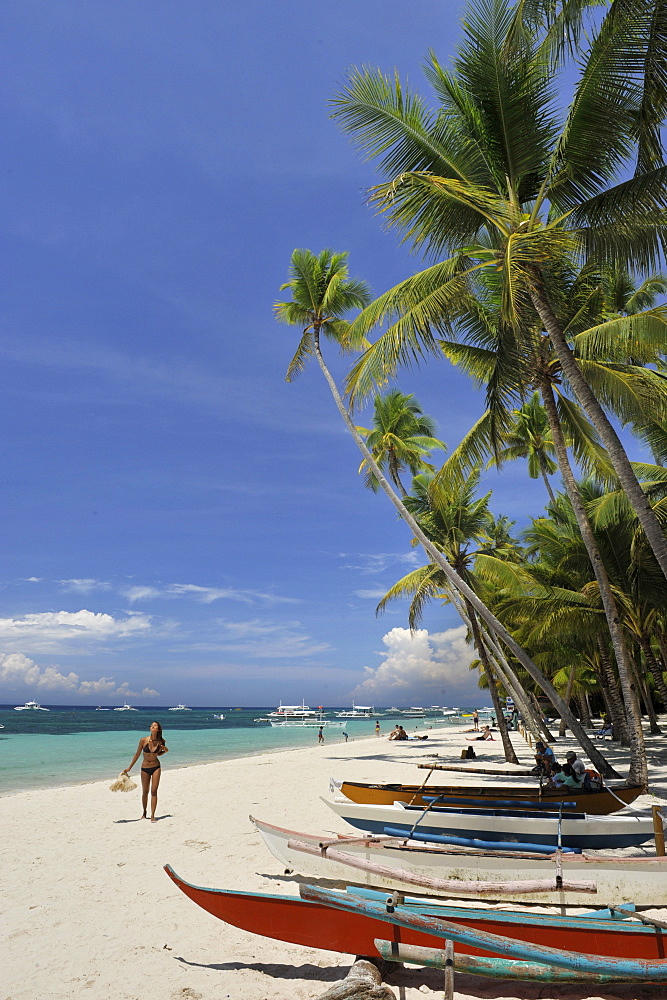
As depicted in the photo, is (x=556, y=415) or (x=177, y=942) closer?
(x=177, y=942)

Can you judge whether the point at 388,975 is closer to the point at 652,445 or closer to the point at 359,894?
the point at 359,894

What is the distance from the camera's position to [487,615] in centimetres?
1353

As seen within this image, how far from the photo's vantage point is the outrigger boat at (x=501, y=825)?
6.65 meters

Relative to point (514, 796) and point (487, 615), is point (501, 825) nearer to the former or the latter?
point (514, 796)

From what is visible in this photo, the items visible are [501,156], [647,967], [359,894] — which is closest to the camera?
[647,967]

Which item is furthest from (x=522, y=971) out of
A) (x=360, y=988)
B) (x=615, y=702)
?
(x=615, y=702)

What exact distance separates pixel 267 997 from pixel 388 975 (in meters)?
0.89

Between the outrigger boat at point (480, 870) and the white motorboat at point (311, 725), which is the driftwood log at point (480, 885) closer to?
the outrigger boat at point (480, 870)

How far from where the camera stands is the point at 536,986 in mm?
4055

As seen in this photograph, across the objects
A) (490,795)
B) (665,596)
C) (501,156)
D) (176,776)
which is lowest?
(176,776)

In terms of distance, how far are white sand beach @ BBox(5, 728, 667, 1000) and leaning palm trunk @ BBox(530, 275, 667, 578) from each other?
5.64 meters

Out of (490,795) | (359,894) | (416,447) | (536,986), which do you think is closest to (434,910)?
(359,894)

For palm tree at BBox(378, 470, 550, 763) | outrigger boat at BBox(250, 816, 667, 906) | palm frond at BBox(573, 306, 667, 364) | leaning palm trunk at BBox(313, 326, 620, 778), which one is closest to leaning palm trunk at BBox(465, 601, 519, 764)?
palm tree at BBox(378, 470, 550, 763)

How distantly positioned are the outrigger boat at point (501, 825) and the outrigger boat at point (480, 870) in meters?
0.68
